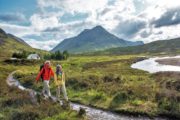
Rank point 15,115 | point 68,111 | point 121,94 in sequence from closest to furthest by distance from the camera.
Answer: point 15,115
point 68,111
point 121,94

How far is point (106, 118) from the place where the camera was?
1012 inches

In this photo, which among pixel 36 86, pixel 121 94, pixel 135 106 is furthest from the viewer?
pixel 36 86

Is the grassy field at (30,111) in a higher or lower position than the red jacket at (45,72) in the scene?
lower

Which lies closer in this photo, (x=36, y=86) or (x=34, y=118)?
(x=34, y=118)

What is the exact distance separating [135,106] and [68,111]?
296 inches

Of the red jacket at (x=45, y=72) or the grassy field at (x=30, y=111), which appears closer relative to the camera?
the grassy field at (x=30, y=111)

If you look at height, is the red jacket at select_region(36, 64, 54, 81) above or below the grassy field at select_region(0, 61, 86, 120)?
above

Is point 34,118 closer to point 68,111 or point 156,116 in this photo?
point 68,111

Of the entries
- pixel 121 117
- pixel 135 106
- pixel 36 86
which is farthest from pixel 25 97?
pixel 36 86

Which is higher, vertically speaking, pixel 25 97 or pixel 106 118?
pixel 25 97

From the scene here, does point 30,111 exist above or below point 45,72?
below

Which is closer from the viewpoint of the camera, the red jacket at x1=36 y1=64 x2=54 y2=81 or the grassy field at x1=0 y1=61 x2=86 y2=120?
the grassy field at x1=0 y1=61 x2=86 y2=120

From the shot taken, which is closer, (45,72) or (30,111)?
(30,111)

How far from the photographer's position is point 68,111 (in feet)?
79.7
